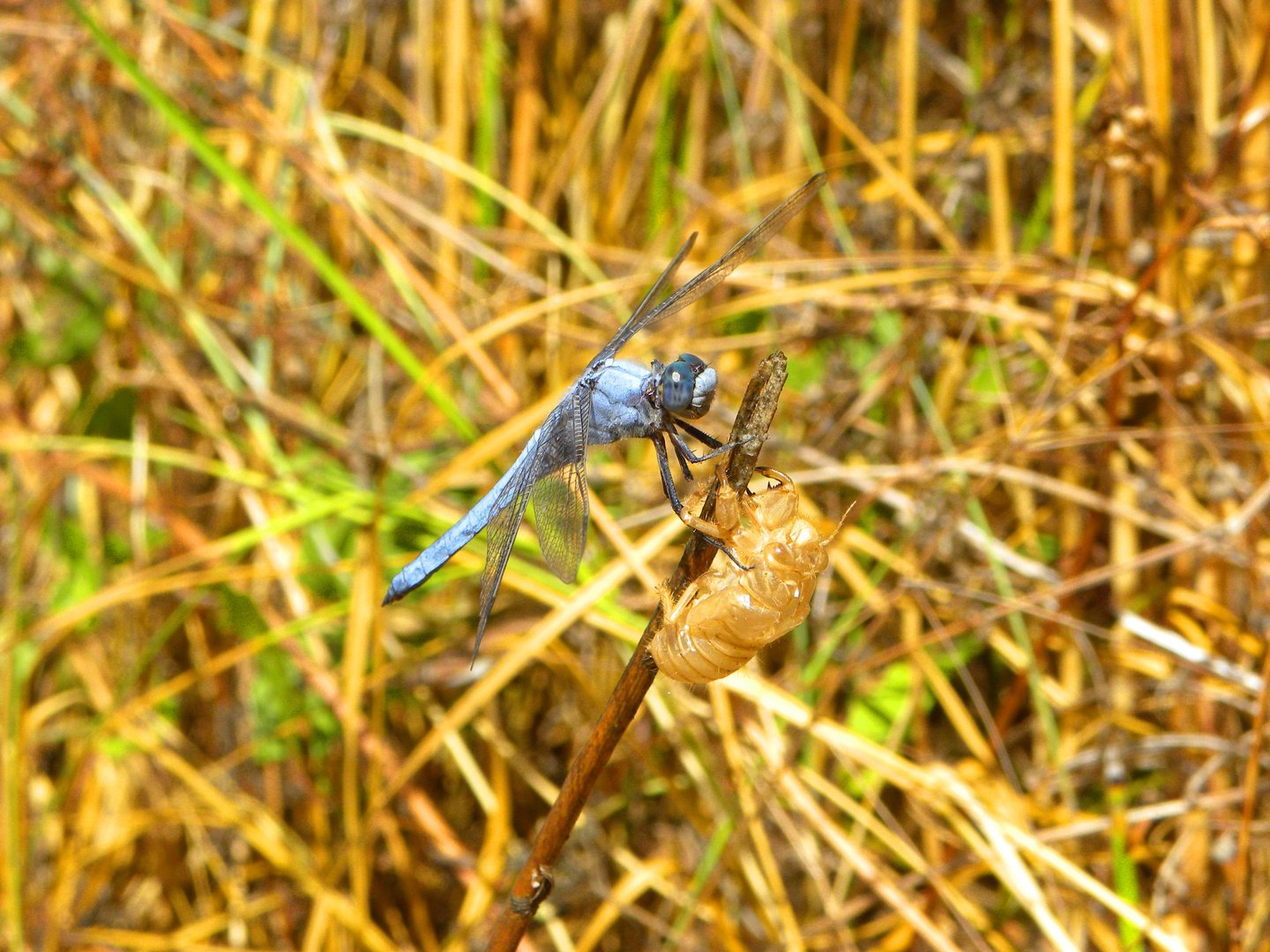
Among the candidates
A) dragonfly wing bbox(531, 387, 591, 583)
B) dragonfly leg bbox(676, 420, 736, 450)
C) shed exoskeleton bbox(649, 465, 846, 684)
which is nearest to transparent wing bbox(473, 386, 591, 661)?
dragonfly wing bbox(531, 387, 591, 583)

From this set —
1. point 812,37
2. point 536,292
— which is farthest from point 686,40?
point 536,292

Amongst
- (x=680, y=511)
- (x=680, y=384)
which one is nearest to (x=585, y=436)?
(x=680, y=384)

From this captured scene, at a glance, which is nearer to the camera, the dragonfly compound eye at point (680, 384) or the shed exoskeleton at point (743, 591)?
the shed exoskeleton at point (743, 591)

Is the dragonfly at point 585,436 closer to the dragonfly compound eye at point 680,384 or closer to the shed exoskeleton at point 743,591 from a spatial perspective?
the dragonfly compound eye at point 680,384

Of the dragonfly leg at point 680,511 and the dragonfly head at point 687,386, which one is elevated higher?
the dragonfly head at point 687,386

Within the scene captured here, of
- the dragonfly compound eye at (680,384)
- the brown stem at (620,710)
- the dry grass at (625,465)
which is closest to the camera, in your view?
the brown stem at (620,710)

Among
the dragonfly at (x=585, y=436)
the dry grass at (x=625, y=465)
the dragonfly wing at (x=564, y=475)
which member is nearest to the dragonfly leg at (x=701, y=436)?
the dragonfly at (x=585, y=436)

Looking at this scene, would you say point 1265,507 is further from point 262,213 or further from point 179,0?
point 179,0

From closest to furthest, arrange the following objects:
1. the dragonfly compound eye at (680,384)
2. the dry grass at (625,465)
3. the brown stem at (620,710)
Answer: the brown stem at (620,710) < the dragonfly compound eye at (680,384) < the dry grass at (625,465)
